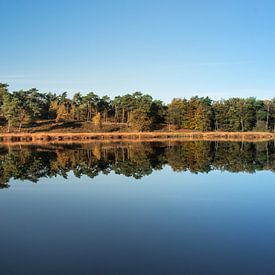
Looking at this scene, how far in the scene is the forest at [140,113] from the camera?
74375 mm

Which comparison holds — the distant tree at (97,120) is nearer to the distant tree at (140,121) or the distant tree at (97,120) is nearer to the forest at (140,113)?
the forest at (140,113)

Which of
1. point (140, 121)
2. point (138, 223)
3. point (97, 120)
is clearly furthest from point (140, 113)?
point (138, 223)

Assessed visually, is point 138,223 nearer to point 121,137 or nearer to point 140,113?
point 121,137

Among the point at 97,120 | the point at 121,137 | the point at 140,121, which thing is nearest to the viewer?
the point at 121,137

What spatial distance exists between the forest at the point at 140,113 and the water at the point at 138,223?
5358 cm

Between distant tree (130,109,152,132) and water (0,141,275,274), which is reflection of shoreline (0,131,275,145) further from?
water (0,141,275,274)

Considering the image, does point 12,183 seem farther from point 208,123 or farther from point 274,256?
point 208,123

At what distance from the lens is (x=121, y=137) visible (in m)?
68.1

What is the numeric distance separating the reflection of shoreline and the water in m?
38.3

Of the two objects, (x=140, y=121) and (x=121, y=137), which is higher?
(x=140, y=121)

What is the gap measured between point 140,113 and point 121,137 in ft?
30.7

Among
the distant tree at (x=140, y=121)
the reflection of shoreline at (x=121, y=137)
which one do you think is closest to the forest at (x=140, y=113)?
the distant tree at (x=140, y=121)

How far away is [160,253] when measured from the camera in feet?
27.8

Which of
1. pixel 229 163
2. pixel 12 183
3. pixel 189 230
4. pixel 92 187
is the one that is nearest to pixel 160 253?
pixel 189 230
